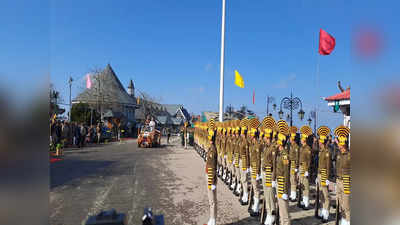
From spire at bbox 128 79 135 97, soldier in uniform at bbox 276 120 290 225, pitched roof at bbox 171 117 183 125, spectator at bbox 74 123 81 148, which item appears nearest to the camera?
soldier in uniform at bbox 276 120 290 225

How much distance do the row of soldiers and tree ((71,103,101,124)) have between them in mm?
29378

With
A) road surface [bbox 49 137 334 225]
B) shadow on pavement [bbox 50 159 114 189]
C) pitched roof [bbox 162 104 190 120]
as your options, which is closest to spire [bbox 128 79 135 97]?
pitched roof [bbox 162 104 190 120]

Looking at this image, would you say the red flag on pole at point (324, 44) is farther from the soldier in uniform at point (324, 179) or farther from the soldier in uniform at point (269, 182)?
the soldier in uniform at point (269, 182)

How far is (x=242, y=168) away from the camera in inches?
276

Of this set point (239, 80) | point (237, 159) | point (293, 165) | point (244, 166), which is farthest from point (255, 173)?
point (239, 80)

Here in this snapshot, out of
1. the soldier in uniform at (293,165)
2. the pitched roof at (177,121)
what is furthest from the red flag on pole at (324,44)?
the pitched roof at (177,121)

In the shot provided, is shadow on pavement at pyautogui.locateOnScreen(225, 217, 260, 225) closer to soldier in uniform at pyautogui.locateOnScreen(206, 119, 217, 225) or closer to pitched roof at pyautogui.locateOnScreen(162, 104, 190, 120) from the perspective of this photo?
soldier in uniform at pyautogui.locateOnScreen(206, 119, 217, 225)

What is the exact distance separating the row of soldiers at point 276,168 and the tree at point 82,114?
96.4 feet

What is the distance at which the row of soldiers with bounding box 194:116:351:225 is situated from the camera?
193 inches

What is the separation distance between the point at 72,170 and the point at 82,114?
85.4 feet

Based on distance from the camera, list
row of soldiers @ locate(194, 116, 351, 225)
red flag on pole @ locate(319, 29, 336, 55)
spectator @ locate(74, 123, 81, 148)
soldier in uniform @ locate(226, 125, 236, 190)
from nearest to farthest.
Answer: row of soldiers @ locate(194, 116, 351, 225) < soldier in uniform @ locate(226, 125, 236, 190) < red flag on pole @ locate(319, 29, 336, 55) < spectator @ locate(74, 123, 81, 148)
